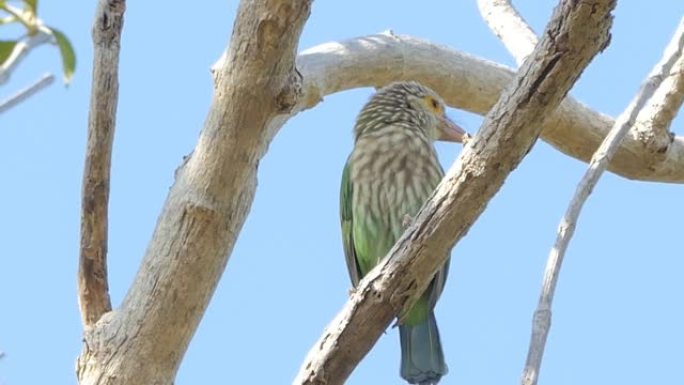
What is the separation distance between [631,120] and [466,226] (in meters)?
0.51

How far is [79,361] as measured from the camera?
154 inches

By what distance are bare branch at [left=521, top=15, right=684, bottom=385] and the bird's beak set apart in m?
2.61

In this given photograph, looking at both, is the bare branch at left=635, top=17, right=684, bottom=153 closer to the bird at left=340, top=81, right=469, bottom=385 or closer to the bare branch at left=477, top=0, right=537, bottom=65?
the bare branch at left=477, top=0, right=537, bottom=65

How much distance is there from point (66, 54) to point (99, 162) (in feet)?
4.55

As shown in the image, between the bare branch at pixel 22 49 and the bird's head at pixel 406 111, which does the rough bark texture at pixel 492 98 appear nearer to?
the bird's head at pixel 406 111

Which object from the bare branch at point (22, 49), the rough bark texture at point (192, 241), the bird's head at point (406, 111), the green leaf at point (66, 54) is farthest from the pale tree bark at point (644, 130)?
the bare branch at point (22, 49)

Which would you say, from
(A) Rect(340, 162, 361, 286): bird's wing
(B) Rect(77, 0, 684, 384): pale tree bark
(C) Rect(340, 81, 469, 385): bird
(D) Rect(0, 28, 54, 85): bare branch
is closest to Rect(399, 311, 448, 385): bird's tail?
(C) Rect(340, 81, 469, 385): bird

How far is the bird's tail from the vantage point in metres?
5.61

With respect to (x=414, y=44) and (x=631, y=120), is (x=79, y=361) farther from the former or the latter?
(x=414, y=44)

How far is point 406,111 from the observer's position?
252 inches

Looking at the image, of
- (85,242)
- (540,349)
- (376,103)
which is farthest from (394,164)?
(540,349)

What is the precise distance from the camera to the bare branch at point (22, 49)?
2238 mm

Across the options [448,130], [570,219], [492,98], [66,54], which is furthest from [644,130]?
[66,54]

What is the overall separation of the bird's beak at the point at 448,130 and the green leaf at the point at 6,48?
171 inches
